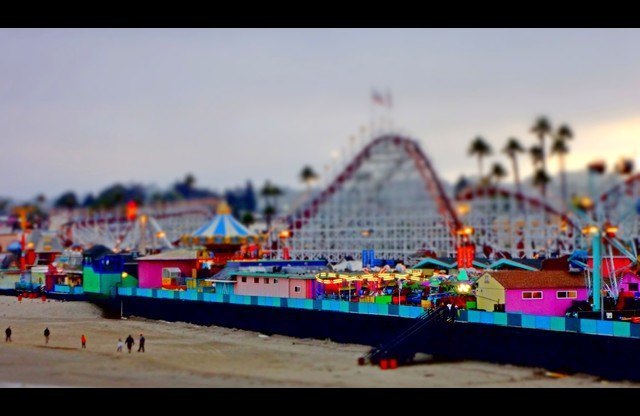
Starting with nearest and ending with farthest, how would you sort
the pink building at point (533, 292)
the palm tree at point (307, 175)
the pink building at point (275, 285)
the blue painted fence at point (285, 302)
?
the pink building at point (533, 292), the blue painted fence at point (285, 302), the pink building at point (275, 285), the palm tree at point (307, 175)

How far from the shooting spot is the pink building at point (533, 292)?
4097 centimetres

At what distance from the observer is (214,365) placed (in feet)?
125

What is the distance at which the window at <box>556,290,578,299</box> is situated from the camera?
41.5m

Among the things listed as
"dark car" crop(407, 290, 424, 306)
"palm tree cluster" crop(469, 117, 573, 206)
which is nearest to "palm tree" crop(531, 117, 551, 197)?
"palm tree cluster" crop(469, 117, 573, 206)

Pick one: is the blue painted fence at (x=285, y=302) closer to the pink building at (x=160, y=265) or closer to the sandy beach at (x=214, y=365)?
the sandy beach at (x=214, y=365)

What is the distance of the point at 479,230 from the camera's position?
77562 millimetres

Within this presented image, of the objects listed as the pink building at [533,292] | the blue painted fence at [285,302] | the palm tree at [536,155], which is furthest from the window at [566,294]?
the palm tree at [536,155]

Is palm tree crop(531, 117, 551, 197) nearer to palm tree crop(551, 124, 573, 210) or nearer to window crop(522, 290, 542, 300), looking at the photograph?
palm tree crop(551, 124, 573, 210)

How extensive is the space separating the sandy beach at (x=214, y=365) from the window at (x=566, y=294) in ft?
19.8

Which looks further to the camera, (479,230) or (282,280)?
(479,230)
